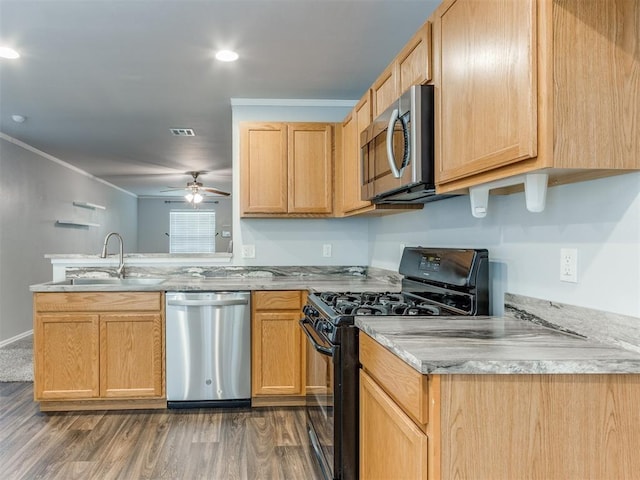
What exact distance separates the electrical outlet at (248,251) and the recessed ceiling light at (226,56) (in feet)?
4.85

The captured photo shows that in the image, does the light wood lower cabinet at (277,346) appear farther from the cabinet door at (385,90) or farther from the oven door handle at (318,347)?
the cabinet door at (385,90)

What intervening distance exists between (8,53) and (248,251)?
6.67ft

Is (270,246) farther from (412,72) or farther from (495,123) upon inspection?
(495,123)

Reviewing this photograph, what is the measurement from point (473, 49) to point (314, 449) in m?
2.05

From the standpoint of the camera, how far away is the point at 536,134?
1191mm

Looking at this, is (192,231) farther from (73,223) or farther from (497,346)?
(497,346)

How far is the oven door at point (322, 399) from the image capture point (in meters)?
1.94

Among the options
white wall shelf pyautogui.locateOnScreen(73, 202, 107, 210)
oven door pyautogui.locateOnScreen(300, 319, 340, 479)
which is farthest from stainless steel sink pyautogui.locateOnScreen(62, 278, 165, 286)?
white wall shelf pyautogui.locateOnScreen(73, 202, 107, 210)

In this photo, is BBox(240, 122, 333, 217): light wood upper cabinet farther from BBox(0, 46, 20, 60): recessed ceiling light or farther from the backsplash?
BBox(0, 46, 20, 60): recessed ceiling light

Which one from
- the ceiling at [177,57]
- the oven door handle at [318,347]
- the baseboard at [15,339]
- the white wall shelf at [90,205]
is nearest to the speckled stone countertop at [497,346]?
the oven door handle at [318,347]

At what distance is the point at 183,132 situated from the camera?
487 cm

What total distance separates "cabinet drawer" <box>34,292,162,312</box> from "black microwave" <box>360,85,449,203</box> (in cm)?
184

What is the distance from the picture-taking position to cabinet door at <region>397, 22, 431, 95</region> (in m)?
1.82

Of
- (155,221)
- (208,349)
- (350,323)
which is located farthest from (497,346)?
(155,221)
